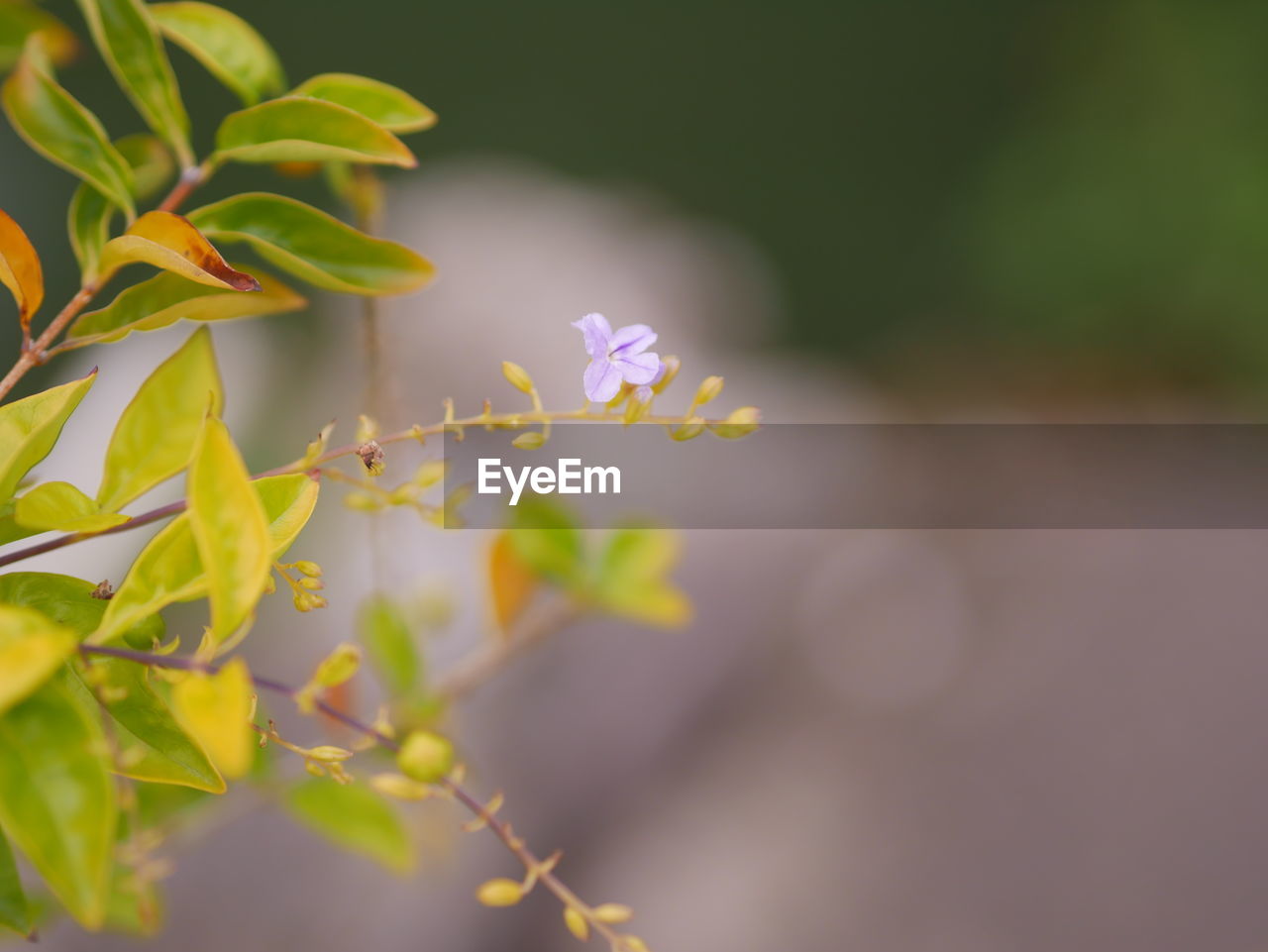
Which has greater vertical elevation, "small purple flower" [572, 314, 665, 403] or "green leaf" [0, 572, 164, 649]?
"small purple flower" [572, 314, 665, 403]

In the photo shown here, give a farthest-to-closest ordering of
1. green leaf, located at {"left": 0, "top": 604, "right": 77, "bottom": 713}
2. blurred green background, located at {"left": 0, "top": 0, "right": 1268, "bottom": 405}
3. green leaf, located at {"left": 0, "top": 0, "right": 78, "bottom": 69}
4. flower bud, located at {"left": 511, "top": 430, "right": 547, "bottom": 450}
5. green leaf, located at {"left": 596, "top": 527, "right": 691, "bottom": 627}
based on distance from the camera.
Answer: blurred green background, located at {"left": 0, "top": 0, "right": 1268, "bottom": 405} → green leaf, located at {"left": 596, "top": 527, "right": 691, "bottom": 627} → green leaf, located at {"left": 0, "top": 0, "right": 78, "bottom": 69} → flower bud, located at {"left": 511, "top": 430, "right": 547, "bottom": 450} → green leaf, located at {"left": 0, "top": 604, "right": 77, "bottom": 713}

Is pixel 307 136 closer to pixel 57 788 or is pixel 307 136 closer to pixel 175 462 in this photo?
pixel 175 462

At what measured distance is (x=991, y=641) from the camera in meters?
1.28

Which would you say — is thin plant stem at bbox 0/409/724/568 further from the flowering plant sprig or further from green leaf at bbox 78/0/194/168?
green leaf at bbox 78/0/194/168

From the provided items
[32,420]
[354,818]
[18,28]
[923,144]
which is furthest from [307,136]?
[923,144]

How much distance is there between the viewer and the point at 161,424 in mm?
316

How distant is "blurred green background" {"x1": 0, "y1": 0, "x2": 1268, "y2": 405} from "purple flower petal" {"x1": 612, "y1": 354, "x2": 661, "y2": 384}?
226cm

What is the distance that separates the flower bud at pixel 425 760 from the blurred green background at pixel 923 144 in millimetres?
2316

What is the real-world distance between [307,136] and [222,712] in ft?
0.72

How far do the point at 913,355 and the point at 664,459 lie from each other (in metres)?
1.61

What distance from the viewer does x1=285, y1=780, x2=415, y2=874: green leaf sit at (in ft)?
1.74

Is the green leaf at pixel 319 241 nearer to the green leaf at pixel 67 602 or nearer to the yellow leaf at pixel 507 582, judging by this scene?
the green leaf at pixel 67 602

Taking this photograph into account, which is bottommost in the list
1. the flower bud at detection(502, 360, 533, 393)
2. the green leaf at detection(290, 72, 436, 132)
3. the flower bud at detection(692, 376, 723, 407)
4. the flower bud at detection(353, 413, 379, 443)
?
the flower bud at detection(353, 413, 379, 443)

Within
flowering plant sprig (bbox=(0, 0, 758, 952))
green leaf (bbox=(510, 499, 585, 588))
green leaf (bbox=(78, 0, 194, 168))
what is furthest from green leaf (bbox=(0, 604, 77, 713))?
green leaf (bbox=(510, 499, 585, 588))
